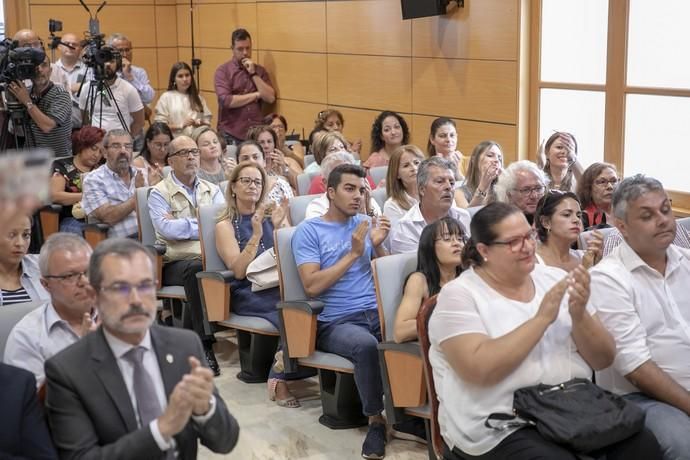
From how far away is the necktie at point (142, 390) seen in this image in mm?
2211

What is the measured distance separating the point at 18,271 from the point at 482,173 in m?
2.77

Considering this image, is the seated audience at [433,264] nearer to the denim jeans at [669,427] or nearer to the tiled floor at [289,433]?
the tiled floor at [289,433]

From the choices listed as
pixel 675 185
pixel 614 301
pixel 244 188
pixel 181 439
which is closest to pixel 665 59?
pixel 675 185

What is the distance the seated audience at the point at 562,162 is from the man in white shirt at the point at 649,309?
2.18 meters

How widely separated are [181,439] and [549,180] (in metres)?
3.44

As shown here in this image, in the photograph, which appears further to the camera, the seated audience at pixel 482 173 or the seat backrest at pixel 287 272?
the seated audience at pixel 482 173

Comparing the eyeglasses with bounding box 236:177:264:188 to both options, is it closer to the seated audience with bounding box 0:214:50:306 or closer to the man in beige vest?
the man in beige vest

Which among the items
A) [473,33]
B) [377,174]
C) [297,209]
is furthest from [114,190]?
[473,33]

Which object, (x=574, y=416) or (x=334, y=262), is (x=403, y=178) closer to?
(x=334, y=262)

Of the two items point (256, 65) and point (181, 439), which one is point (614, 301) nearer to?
point (181, 439)

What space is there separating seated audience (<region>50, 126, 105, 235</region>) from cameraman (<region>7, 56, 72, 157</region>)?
0.53 metres

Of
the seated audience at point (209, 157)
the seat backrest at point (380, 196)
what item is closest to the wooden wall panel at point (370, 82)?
the seated audience at point (209, 157)

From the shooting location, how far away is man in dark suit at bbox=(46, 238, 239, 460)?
207cm

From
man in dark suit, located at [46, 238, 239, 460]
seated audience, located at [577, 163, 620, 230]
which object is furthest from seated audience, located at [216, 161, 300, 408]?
man in dark suit, located at [46, 238, 239, 460]
